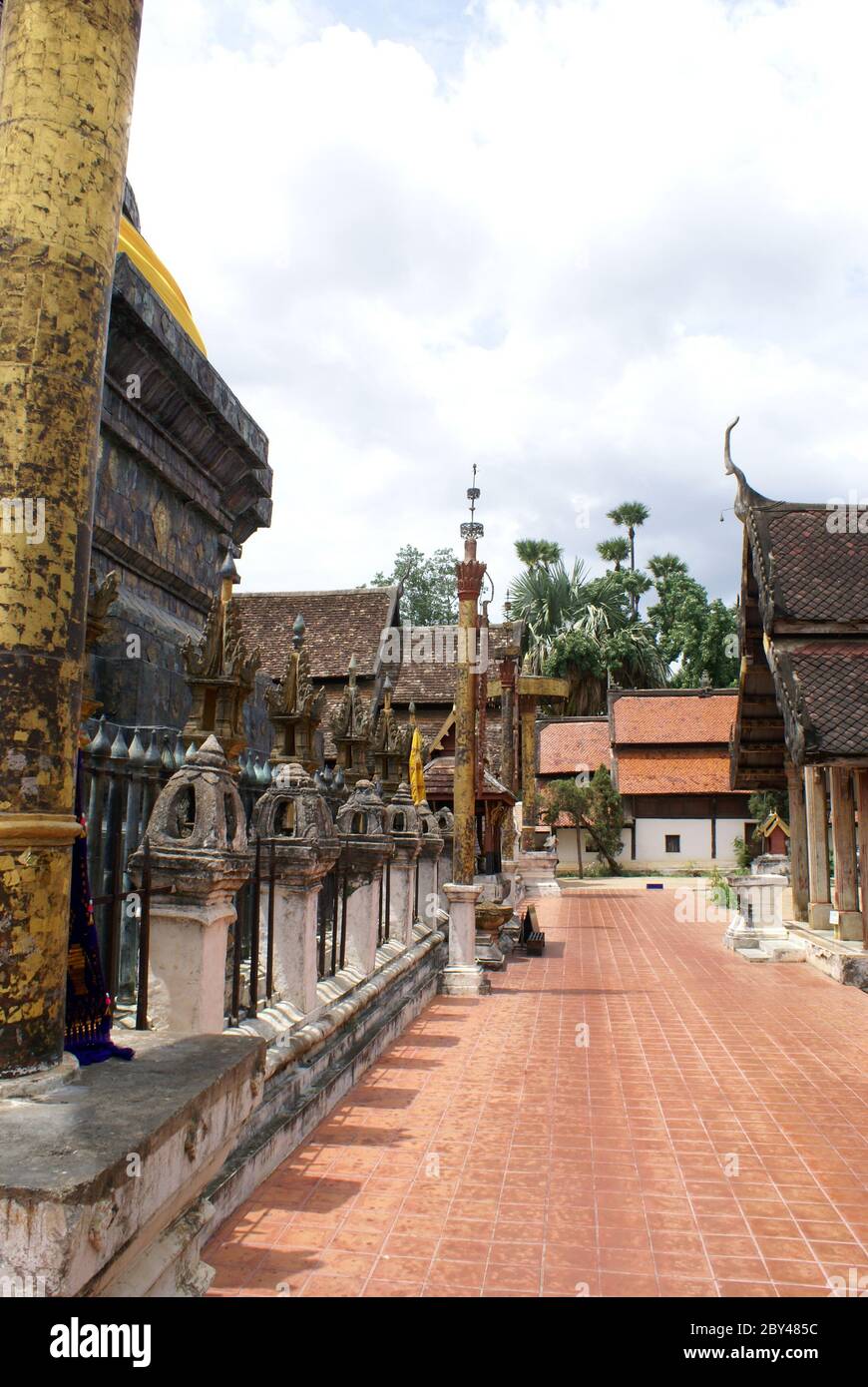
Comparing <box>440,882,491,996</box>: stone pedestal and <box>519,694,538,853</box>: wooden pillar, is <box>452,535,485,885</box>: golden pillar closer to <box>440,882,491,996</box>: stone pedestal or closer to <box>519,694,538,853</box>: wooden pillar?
<box>440,882,491,996</box>: stone pedestal

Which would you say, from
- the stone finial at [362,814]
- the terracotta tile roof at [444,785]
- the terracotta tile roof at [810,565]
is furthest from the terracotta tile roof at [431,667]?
the stone finial at [362,814]

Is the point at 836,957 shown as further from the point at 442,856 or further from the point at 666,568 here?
the point at 666,568

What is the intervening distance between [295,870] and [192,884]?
6.26ft

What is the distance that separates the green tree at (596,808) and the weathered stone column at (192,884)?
29899 mm

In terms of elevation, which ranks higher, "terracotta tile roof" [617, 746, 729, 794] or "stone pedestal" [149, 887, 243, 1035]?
"terracotta tile roof" [617, 746, 729, 794]

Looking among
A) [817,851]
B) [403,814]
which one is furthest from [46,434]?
[817,851]

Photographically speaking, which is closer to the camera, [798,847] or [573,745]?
[798,847]

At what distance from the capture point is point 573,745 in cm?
3969

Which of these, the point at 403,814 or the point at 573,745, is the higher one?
the point at 573,745

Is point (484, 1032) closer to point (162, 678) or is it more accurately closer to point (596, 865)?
point (162, 678)

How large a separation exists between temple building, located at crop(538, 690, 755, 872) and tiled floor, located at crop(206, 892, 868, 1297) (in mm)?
25631

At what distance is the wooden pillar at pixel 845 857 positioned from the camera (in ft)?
40.9

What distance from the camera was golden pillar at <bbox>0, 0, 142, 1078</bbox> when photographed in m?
2.01

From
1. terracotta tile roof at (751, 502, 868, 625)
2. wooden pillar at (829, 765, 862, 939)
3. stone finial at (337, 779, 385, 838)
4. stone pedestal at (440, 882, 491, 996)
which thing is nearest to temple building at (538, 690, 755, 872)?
terracotta tile roof at (751, 502, 868, 625)
